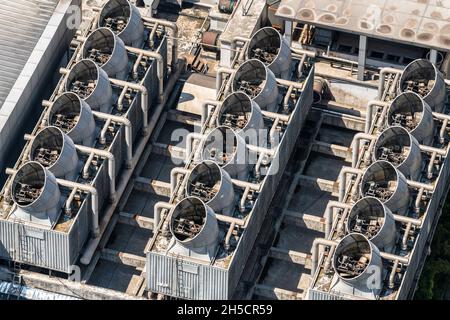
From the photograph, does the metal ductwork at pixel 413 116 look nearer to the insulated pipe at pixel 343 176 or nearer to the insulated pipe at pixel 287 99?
the insulated pipe at pixel 343 176

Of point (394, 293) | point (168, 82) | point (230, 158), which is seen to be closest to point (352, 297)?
point (394, 293)

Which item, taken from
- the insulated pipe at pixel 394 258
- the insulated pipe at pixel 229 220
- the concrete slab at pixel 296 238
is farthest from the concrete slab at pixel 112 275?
the insulated pipe at pixel 394 258

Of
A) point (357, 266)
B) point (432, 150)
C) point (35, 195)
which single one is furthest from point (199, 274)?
point (432, 150)

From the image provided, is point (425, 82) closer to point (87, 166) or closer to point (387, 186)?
point (387, 186)

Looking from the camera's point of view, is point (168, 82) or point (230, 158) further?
point (168, 82)

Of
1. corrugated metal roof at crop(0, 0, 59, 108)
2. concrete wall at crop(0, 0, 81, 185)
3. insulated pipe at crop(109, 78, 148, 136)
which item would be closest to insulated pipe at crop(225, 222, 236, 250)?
insulated pipe at crop(109, 78, 148, 136)

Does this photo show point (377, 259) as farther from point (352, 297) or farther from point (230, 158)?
point (230, 158)
